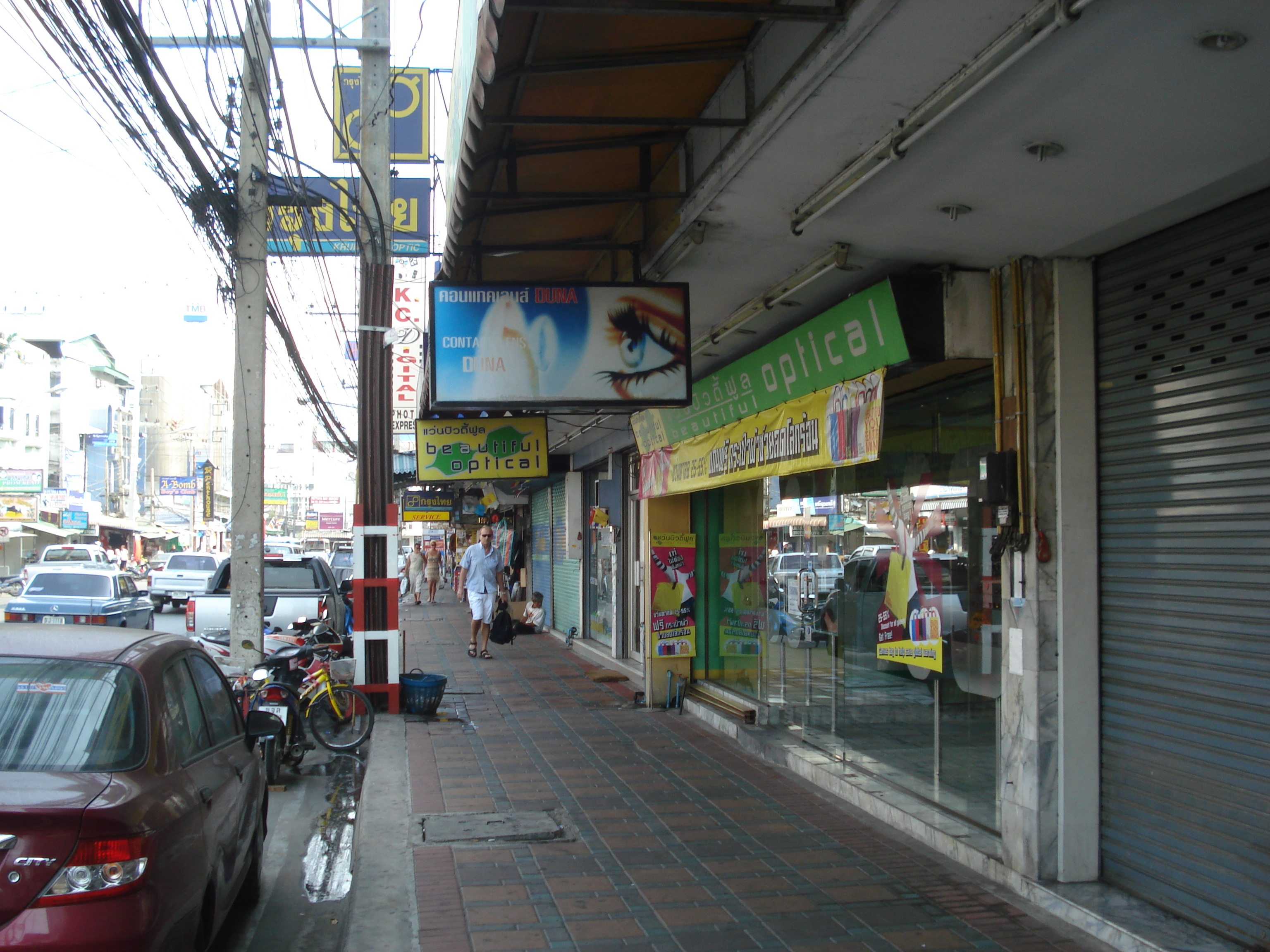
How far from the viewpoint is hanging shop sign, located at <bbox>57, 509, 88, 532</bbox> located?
50.4 meters

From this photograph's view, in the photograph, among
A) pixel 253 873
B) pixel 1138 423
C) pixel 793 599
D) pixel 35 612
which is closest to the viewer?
pixel 1138 423

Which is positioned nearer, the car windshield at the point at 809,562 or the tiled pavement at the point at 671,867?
the tiled pavement at the point at 671,867

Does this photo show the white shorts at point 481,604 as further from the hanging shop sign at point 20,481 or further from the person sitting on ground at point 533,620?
the hanging shop sign at point 20,481

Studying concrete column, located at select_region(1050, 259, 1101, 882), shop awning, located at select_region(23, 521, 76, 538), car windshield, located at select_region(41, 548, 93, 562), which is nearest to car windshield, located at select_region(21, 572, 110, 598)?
car windshield, located at select_region(41, 548, 93, 562)

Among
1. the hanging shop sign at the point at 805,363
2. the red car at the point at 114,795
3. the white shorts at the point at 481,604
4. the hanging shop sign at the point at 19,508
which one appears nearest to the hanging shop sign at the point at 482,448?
the hanging shop sign at the point at 805,363

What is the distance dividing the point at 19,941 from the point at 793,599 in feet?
22.3

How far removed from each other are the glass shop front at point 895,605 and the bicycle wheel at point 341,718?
12.2 ft

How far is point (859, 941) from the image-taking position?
4.58 m

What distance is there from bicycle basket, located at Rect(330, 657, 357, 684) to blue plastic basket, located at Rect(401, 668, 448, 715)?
0.61 metres

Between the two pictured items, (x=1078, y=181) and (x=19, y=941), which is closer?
(x=19, y=941)

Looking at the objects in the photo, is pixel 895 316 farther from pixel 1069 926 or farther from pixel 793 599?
pixel 793 599

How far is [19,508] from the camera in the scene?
153ft

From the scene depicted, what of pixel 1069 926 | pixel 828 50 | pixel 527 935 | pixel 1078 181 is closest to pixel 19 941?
pixel 527 935

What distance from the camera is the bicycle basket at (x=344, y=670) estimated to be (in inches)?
397
